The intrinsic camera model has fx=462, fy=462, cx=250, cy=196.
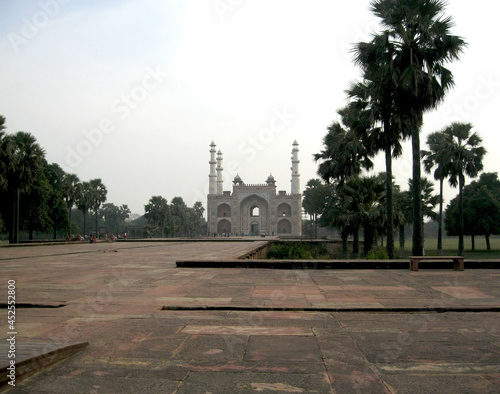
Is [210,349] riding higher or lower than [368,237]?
lower

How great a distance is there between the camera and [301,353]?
3.61 meters

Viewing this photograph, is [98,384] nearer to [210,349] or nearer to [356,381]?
[210,349]

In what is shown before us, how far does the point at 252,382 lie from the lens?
297 centimetres

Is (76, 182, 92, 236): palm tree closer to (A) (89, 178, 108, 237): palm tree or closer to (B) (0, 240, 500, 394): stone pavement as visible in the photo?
(A) (89, 178, 108, 237): palm tree

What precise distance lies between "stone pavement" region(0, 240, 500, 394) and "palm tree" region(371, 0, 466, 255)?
589 centimetres

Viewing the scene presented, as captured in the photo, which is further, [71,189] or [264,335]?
[71,189]

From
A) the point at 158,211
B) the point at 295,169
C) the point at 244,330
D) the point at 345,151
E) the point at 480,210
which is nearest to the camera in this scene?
the point at 244,330

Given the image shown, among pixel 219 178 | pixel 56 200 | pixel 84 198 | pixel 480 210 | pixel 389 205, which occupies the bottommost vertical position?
pixel 389 205

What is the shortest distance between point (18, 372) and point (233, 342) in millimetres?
1678

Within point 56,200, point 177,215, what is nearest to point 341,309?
point 56,200

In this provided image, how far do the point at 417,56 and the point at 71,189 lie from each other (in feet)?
120

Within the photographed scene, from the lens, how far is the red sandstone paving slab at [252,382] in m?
2.84

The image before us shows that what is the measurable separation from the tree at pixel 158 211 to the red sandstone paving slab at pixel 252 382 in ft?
184

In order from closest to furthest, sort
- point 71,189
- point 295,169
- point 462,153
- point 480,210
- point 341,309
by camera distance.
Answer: point 341,309 < point 462,153 < point 480,210 < point 71,189 < point 295,169
